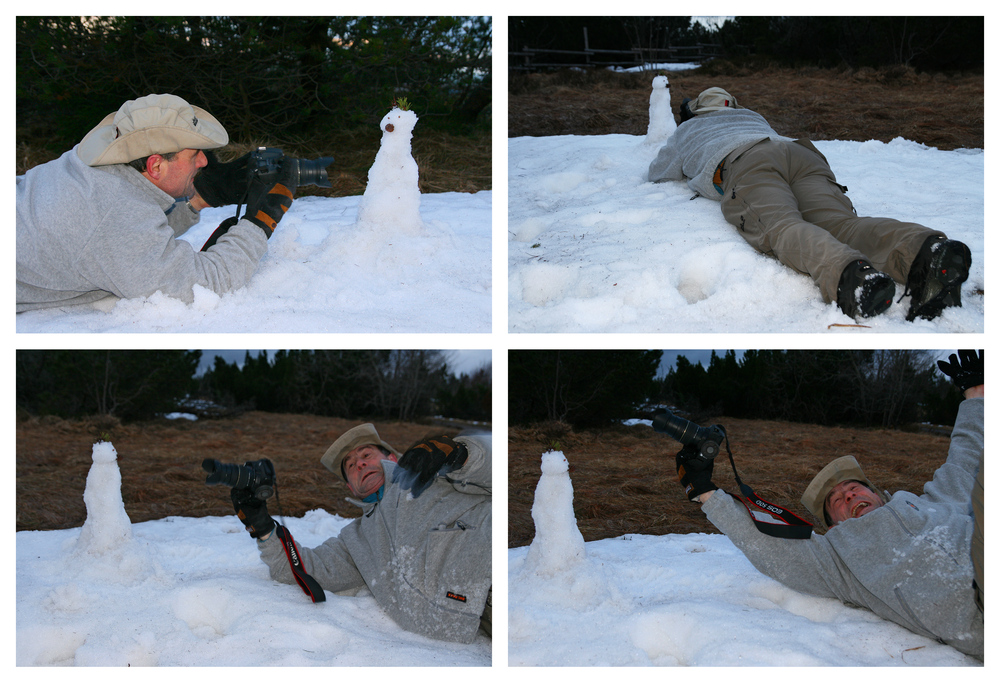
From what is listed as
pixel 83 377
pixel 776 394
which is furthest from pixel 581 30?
pixel 83 377

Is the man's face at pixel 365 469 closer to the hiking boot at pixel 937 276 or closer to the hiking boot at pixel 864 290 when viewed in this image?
the hiking boot at pixel 864 290

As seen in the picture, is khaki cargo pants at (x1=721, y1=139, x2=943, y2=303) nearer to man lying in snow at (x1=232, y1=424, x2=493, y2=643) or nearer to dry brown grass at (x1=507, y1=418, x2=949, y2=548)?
man lying in snow at (x1=232, y1=424, x2=493, y2=643)

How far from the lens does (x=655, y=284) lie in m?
2.13

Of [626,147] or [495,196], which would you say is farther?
[626,147]

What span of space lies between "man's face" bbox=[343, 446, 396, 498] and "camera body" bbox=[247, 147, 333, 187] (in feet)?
3.27

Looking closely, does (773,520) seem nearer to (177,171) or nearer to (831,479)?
(831,479)

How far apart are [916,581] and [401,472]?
4.92 ft

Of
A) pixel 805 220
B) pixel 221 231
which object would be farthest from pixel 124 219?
pixel 805 220

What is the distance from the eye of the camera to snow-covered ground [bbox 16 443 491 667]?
1735 mm

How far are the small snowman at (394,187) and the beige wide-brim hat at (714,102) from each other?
145 cm

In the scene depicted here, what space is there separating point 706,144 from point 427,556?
79.8 inches

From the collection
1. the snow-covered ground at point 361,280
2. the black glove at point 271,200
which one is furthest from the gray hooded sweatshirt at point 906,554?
the black glove at point 271,200

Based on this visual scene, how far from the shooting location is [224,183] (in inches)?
84.7

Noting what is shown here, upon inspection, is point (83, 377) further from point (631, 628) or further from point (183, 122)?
point (631, 628)
